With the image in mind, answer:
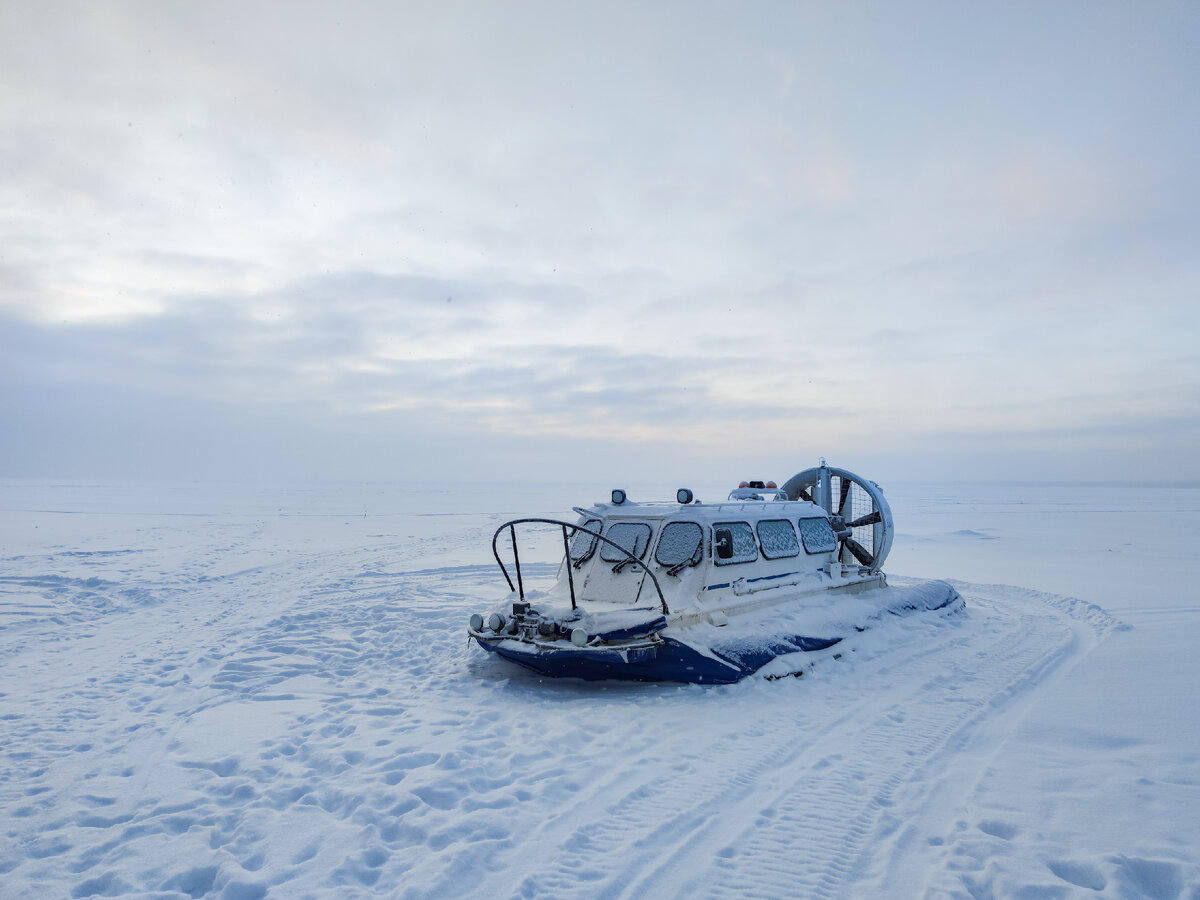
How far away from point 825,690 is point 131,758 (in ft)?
20.5

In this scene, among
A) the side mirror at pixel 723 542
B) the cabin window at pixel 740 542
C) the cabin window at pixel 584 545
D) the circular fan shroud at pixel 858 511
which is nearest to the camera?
the side mirror at pixel 723 542

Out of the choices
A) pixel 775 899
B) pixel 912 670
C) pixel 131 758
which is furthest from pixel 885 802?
pixel 131 758

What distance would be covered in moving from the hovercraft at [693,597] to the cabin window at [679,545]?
1 cm

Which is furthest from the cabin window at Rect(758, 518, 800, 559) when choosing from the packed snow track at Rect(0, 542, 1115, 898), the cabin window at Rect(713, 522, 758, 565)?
the packed snow track at Rect(0, 542, 1115, 898)

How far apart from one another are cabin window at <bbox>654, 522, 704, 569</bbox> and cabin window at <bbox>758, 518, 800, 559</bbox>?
122cm

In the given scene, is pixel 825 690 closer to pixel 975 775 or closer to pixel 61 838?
pixel 975 775

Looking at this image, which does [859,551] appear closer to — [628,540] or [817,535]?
[817,535]

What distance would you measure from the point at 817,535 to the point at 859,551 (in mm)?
2400

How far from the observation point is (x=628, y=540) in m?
8.55

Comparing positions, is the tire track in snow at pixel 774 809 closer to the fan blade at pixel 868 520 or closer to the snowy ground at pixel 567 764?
the snowy ground at pixel 567 764

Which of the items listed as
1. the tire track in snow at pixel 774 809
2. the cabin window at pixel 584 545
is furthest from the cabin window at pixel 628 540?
the tire track in snow at pixel 774 809

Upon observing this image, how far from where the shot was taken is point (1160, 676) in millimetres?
7539

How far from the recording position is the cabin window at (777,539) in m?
9.07

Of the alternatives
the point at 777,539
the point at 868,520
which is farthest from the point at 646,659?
the point at 868,520
